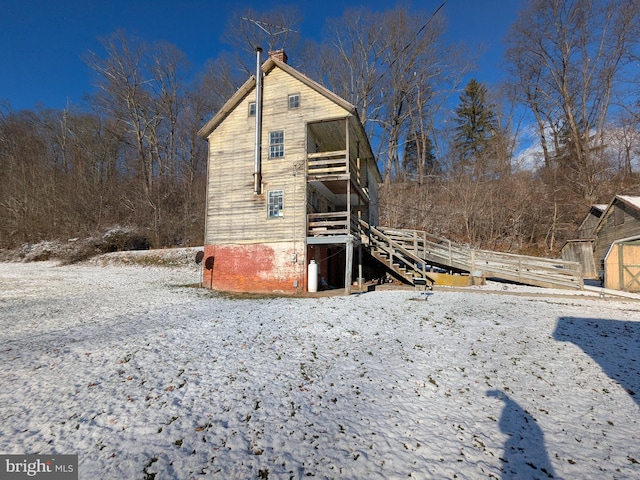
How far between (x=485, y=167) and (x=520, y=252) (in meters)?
10.5

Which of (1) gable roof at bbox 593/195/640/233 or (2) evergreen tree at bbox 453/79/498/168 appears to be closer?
(1) gable roof at bbox 593/195/640/233

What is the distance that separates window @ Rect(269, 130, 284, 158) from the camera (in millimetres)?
15617

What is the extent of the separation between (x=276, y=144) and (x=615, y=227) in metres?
26.0

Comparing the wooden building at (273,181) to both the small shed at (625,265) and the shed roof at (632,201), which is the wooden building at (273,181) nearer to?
the small shed at (625,265)

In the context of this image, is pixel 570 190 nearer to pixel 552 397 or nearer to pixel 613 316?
pixel 613 316

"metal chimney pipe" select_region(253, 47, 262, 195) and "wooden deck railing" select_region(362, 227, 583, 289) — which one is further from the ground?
"metal chimney pipe" select_region(253, 47, 262, 195)

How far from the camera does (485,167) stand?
3198cm

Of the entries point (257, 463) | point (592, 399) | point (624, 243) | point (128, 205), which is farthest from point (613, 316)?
point (128, 205)

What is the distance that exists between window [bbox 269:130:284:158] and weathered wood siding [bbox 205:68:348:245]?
21 centimetres

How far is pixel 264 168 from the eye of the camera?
51.5ft

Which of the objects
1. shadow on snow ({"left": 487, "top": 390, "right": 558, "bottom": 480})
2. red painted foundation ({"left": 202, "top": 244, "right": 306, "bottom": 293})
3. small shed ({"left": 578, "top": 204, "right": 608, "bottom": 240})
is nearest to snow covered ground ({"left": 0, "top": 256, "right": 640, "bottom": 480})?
shadow on snow ({"left": 487, "top": 390, "right": 558, "bottom": 480})

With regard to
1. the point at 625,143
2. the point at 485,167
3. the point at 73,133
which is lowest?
the point at 485,167

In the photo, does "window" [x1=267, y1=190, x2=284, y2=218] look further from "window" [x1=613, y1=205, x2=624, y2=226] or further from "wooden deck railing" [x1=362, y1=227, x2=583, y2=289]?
"window" [x1=613, y1=205, x2=624, y2=226]

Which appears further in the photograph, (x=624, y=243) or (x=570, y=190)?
(x=570, y=190)
